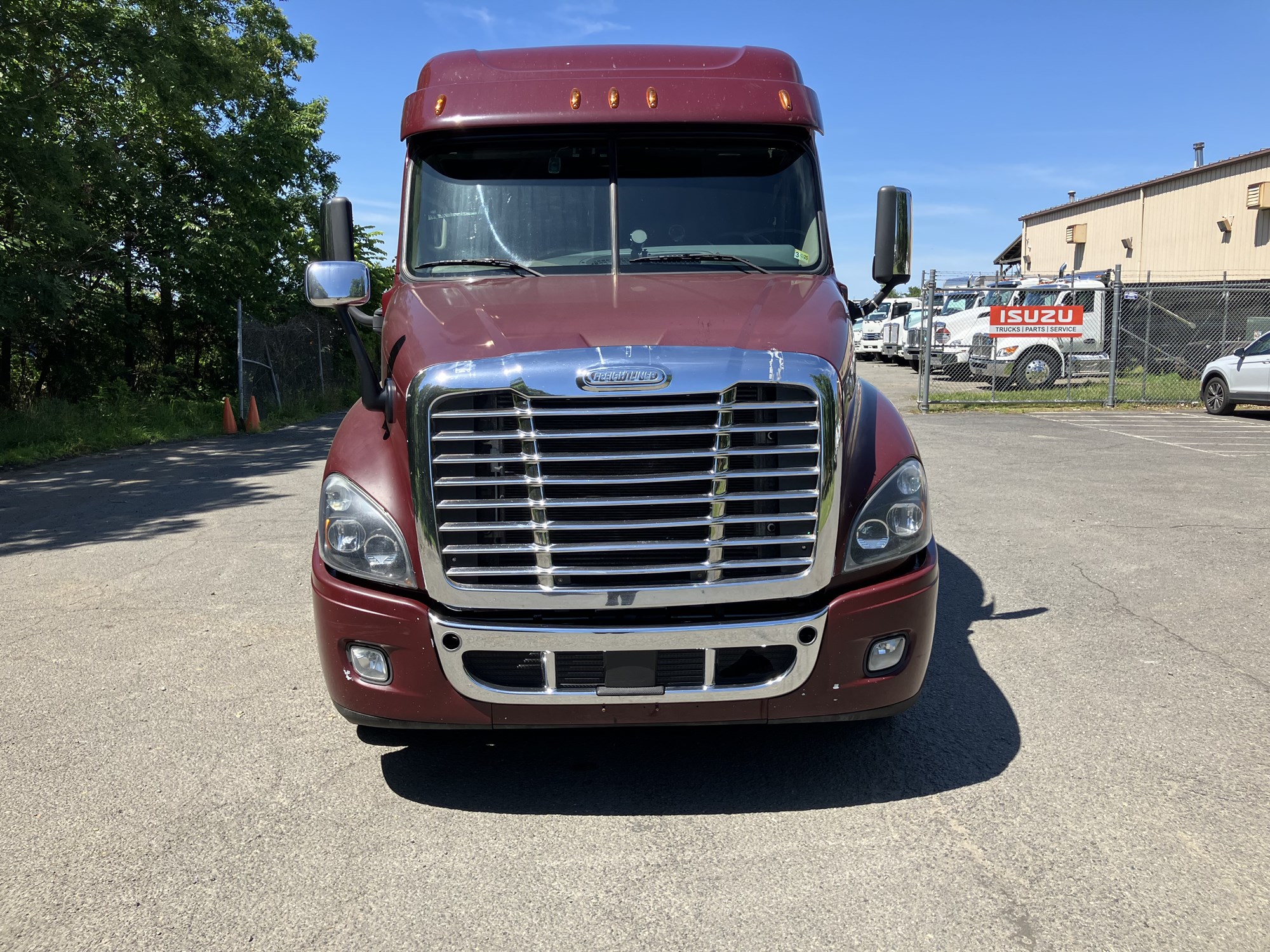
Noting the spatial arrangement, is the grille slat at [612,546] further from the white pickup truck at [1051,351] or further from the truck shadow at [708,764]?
the white pickup truck at [1051,351]

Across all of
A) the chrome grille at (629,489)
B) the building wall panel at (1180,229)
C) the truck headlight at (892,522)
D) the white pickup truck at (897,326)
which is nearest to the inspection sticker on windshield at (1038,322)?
the white pickup truck at (897,326)

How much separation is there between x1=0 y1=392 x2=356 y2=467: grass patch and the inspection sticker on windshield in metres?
13.3

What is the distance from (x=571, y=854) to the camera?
3.31m

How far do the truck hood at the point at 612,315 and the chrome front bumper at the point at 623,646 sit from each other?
0.89 m

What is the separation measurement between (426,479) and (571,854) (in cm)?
128

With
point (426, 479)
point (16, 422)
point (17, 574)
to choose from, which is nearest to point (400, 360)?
point (426, 479)

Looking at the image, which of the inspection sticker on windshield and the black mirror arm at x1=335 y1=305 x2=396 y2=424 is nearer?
the black mirror arm at x1=335 y1=305 x2=396 y2=424

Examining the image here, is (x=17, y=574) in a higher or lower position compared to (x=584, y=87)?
lower

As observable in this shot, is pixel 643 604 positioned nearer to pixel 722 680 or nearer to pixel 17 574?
pixel 722 680

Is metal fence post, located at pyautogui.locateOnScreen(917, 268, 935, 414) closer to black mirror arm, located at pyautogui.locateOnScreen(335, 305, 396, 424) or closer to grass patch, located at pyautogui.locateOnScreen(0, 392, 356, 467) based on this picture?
grass patch, located at pyautogui.locateOnScreen(0, 392, 356, 467)

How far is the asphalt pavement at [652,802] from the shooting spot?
9.62 feet

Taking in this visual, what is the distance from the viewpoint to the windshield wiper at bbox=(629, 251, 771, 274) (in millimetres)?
4574

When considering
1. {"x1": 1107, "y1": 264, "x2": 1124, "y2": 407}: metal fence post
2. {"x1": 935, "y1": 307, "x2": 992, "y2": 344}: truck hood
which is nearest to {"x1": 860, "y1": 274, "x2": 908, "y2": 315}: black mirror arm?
{"x1": 1107, "y1": 264, "x2": 1124, "y2": 407}: metal fence post

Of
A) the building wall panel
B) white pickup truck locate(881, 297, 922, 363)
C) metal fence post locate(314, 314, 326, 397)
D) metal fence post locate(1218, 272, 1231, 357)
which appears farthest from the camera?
white pickup truck locate(881, 297, 922, 363)
